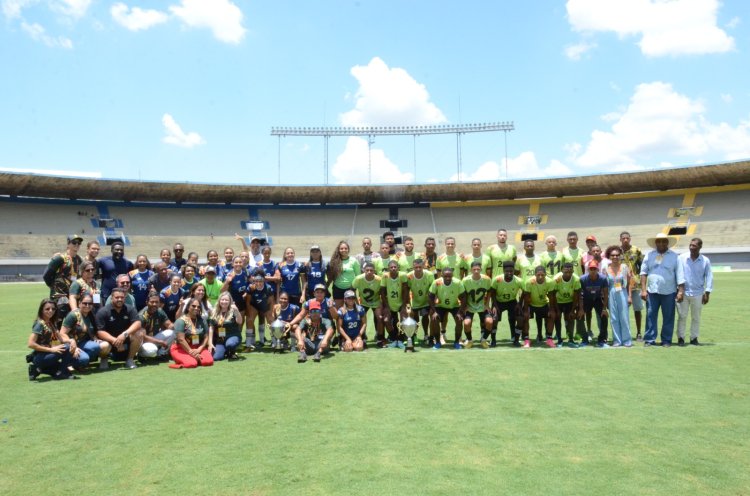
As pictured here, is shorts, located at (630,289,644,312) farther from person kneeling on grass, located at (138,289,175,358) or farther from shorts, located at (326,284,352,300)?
person kneeling on grass, located at (138,289,175,358)

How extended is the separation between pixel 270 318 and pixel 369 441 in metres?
5.52

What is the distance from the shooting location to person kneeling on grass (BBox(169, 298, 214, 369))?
24.7 ft

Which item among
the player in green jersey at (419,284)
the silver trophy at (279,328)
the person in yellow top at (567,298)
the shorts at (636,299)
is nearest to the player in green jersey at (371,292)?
the player in green jersey at (419,284)

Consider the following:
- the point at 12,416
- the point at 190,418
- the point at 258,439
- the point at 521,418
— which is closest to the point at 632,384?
the point at 521,418

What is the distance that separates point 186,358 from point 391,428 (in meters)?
4.27

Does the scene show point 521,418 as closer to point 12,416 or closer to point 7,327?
point 12,416

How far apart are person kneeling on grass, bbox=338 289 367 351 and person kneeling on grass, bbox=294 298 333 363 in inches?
14.8

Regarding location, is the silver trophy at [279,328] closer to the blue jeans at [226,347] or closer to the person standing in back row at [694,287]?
the blue jeans at [226,347]

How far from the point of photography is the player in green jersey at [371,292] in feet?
29.7

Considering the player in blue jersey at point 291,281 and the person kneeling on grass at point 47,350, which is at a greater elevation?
the player in blue jersey at point 291,281

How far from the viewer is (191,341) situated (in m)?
7.95

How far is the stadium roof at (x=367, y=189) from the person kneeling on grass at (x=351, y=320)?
3407cm

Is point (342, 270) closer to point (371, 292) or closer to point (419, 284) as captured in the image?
point (371, 292)

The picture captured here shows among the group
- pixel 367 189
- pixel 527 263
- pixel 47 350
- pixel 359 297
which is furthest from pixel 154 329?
pixel 367 189
